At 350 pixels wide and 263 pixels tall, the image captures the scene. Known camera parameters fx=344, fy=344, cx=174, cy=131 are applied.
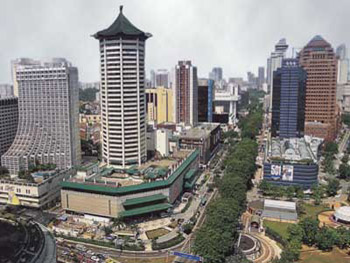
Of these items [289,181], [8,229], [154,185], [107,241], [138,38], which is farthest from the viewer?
[289,181]

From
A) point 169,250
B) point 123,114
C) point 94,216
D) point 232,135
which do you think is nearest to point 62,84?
point 123,114

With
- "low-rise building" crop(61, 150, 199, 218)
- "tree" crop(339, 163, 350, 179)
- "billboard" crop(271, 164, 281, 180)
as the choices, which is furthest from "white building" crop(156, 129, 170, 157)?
"tree" crop(339, 163, 350, 179)

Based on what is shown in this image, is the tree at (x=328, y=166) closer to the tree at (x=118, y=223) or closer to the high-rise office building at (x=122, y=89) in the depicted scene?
the high-rise office building at (x=122, y=89)

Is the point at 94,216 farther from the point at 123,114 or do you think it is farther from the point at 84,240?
the point at 123,114

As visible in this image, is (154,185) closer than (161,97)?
Yes

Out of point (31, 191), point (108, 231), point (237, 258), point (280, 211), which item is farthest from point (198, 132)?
point (237, 258)

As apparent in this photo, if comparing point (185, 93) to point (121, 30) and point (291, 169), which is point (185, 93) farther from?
point (291, 169)
